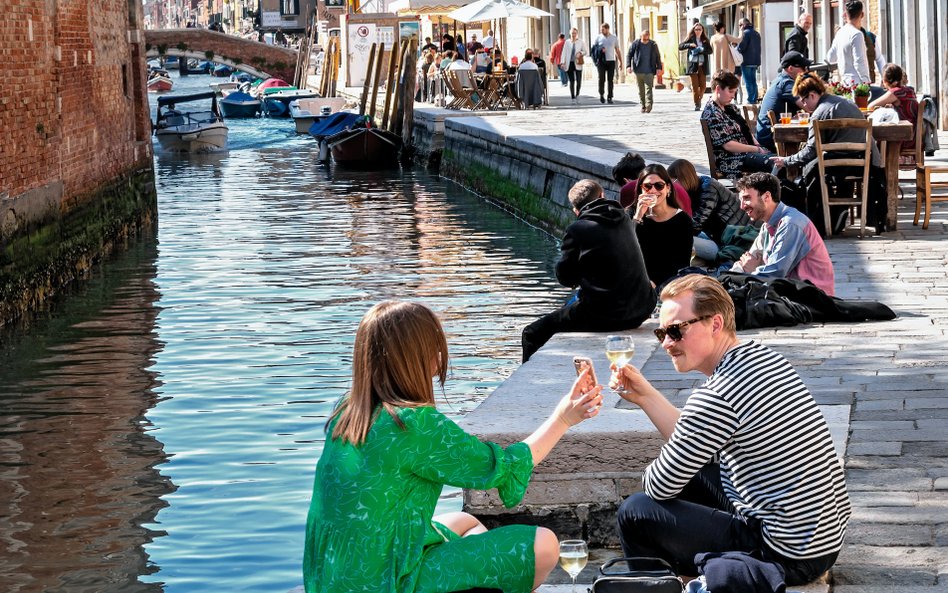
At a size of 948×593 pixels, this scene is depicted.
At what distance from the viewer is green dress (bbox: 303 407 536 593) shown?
3936 millimetres

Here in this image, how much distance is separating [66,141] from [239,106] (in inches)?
1558

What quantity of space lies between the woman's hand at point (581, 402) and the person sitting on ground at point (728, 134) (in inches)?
342

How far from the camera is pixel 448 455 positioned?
13.0 feet

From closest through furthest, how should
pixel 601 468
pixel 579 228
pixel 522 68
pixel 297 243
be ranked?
pixel 601 468
pixel 579 228
pixel 297 243
pixel 522 68

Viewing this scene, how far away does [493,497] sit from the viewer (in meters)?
5.93

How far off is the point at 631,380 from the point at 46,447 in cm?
592

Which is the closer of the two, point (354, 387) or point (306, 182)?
point (354, 387)

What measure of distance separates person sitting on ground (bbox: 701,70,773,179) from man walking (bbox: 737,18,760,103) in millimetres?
14993

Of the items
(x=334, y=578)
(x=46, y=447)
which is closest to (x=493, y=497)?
(x=334, y=578)

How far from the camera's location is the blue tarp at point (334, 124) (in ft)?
111

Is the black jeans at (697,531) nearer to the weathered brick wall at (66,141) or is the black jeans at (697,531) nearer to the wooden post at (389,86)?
the weathered brick wall at (66,141)

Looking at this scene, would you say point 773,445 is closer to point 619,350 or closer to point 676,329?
point 676,329

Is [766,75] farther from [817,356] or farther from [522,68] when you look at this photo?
[817,356]

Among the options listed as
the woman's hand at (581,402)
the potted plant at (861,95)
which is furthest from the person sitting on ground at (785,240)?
the potted plant at (861,95)
